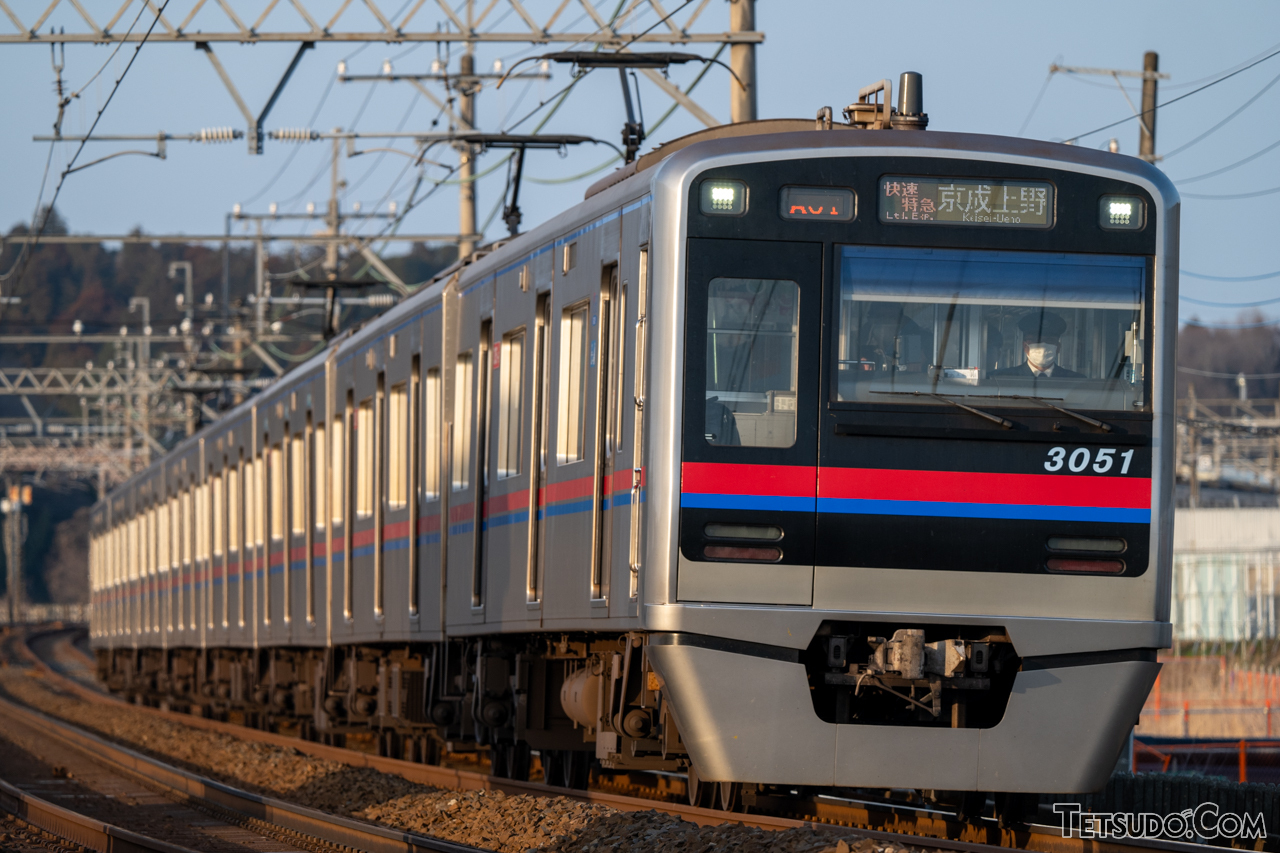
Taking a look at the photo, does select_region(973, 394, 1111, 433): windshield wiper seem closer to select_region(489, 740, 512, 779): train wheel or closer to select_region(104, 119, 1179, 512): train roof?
select_region(104, 119, 1179, 512): train roof

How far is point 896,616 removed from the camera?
27.0 ft

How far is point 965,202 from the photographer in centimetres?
852

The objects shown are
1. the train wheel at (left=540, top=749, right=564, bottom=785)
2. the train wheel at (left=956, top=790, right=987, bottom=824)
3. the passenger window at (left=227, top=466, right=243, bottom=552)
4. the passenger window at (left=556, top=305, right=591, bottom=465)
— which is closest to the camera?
the train wheel at (left=956, top=790, right=987, bottom=824)

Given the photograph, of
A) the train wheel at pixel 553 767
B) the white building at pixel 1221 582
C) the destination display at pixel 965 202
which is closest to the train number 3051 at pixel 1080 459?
the destination display at pixel 965 202

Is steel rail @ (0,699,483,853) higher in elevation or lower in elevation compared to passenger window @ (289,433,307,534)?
lower

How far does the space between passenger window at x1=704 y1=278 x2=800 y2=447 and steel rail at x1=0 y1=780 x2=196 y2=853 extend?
13.2 feet

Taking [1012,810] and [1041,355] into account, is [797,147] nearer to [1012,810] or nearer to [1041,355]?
[1041,355]

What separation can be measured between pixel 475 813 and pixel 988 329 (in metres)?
4.49

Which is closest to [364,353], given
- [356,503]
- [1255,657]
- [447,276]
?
[356,503]

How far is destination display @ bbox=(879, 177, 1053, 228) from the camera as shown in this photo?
8.48 metres

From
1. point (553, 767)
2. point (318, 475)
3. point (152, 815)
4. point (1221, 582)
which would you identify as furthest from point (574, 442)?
point (1221, 582)

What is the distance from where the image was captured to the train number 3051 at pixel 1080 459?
8.30 meters

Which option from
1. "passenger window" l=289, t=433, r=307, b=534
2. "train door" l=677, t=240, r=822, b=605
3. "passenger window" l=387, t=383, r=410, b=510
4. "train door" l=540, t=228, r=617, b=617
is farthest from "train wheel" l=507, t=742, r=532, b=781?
"train door" l=677, t=240, r=822, b=605

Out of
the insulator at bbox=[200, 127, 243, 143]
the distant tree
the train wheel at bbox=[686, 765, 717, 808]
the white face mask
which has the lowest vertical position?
the train wheel at bbox=[686, 765, 717, 808]
